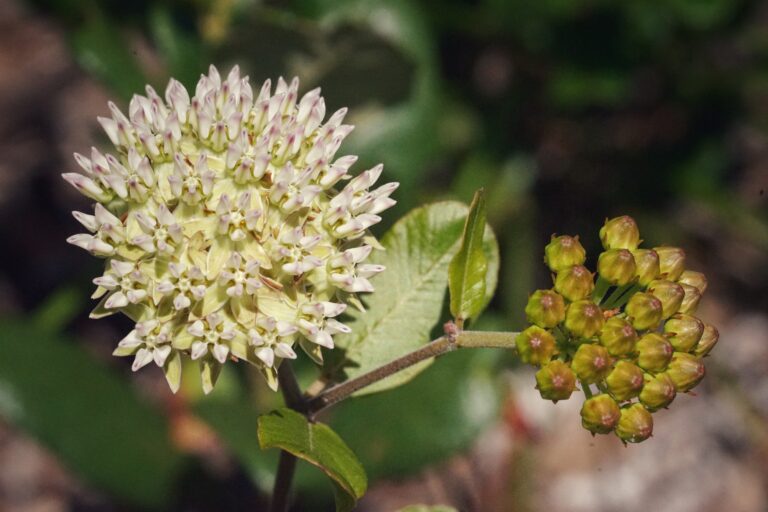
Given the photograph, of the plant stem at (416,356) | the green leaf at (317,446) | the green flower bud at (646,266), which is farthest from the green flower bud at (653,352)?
the green leaf at (317,446)

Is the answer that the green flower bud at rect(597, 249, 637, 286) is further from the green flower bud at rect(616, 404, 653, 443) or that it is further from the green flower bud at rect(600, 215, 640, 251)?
the green flower bud at rect(616, 404, 653, 443)

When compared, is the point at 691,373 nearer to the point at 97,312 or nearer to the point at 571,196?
the point at 97,312

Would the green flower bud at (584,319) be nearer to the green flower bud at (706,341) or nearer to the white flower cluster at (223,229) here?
the green flower bud at (706,341)

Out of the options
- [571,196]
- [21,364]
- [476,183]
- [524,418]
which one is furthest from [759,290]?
[21,364]

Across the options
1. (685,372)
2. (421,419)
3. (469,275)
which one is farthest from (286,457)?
(421,419)

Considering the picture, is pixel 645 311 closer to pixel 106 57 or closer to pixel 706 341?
pixel 706 341

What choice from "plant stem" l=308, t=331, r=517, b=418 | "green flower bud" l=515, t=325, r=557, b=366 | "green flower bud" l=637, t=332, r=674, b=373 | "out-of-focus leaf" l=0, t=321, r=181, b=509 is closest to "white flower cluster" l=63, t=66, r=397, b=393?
"plant stem" l=308, t=331, r=517, b=418
